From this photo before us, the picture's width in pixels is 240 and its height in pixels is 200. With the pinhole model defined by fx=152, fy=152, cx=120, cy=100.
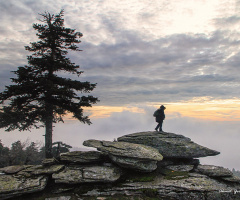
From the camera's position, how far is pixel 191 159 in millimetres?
16953

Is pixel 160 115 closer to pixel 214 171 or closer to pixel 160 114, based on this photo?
pixel 160 114

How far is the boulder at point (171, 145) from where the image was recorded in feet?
51.9

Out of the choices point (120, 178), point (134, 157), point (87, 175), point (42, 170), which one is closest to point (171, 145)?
point (134, 157)

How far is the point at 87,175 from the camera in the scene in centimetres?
1207

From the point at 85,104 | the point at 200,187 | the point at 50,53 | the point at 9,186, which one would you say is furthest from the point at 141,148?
the point at 50,53

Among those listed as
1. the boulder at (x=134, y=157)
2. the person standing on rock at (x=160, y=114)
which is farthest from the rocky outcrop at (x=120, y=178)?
the person standing on rock at (x=160, y=114)

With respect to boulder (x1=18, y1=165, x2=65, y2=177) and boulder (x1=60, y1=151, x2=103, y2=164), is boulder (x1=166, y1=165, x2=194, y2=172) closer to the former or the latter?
boulder (x1=60, y1=151, x2=103, y2=164)

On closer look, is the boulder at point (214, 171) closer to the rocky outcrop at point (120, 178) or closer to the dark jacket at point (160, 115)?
the rocky outcrop at point (120, 178)

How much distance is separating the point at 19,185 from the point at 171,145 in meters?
13.9

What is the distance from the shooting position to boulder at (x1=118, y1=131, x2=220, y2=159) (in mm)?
15820

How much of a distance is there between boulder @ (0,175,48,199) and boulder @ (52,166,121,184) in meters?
1.05

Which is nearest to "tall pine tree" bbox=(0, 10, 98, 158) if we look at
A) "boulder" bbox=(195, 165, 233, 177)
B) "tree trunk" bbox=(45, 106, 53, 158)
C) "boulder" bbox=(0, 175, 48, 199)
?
"tree trunk" bbox=(45, 106, 53, 158)

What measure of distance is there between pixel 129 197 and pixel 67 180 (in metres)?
4.82

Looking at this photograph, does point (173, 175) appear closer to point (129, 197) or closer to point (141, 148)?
point (141, 148)
